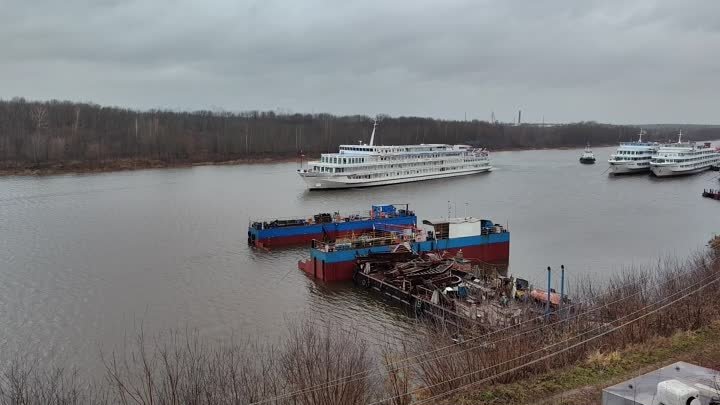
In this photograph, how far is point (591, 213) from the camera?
3128 centimetres

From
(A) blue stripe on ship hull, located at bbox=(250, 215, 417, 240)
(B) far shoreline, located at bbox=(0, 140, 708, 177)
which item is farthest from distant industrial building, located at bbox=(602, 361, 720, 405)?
(B) far shoreline, located at bbox=(0, 140, 708, 177)

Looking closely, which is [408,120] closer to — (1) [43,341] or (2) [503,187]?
(2) [503,187]

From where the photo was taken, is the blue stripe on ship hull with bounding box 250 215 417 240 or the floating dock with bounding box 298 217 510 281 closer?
the floating dock with bounding box 298 217 510 281

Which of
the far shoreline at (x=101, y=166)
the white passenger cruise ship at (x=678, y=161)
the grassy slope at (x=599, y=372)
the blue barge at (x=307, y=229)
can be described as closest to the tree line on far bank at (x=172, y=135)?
the far shoreline at (x=101, y=166)

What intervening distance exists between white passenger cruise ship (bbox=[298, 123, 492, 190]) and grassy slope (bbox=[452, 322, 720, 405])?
108 ft

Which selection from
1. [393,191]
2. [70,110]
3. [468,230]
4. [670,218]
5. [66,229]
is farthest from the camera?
[70,110]

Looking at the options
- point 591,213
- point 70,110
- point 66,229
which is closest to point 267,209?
point 66,229

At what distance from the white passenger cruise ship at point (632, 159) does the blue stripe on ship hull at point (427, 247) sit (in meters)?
39.2

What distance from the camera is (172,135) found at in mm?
67875

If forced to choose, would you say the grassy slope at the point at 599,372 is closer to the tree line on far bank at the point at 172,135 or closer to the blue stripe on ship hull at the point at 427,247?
the blue stripe on ship hull at the point at 427,247

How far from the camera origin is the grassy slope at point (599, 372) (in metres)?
6.91

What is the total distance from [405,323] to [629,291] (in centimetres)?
549

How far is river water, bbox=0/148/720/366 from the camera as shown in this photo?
14.7m

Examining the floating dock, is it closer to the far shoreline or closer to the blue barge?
the blue barge
